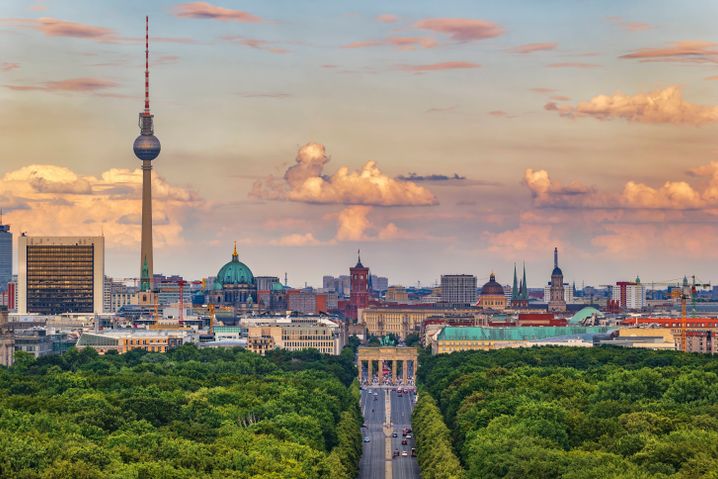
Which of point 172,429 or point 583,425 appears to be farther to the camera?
→ point 172,429

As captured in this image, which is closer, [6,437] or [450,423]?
[6,437]

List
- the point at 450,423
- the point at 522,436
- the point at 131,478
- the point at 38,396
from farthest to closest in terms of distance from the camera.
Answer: the point at 450,423, the point at 38,396, the point at 522,436, the point at 131,478

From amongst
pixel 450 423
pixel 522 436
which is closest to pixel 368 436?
pixel 450 423

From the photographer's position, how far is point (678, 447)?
115m

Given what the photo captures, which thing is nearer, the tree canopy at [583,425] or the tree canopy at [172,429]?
the tree canopy at [583,425]

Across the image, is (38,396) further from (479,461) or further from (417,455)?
(479,461)

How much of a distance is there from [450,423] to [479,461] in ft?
168

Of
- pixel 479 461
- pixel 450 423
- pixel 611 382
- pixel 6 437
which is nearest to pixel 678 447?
pixel 479 461

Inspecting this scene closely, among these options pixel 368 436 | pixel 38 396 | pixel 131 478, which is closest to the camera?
pixel 131 478

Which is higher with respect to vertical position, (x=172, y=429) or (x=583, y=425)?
(x=583, y=425)

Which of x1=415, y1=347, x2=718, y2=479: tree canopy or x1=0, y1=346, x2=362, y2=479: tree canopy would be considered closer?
x1=415, y1=347, x2=718, y2=479: tree canopy

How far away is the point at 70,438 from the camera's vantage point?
415 feet

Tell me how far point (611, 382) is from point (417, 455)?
51.8 ft

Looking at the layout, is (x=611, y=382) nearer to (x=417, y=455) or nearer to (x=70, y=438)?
(x=417, y=455)
